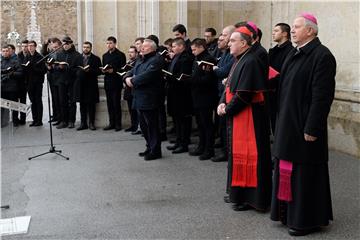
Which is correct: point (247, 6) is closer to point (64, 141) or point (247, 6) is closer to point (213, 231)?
point (64, 141)

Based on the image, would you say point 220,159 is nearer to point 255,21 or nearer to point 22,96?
point 255,21

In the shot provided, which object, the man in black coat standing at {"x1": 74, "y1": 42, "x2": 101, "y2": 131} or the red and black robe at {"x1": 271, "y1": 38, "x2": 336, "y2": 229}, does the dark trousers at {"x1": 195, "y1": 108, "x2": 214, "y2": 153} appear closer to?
the red and black robe at {"x1": 271, "y1": 38, "x2": 336, "y2": 229}

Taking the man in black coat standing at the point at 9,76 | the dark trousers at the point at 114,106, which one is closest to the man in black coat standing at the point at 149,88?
the dark trousers at the point at 114,106

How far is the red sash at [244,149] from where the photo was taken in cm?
489

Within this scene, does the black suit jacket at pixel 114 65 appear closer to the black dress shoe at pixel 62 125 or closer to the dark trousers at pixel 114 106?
the dark trousers at pixel 114 106

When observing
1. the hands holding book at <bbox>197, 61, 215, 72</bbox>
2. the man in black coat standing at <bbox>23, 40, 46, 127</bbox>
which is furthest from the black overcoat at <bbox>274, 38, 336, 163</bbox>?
the man in black coat standing at <bbox>23, 40, 46, 127</bbox>

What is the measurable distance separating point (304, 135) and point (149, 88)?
11.5ft

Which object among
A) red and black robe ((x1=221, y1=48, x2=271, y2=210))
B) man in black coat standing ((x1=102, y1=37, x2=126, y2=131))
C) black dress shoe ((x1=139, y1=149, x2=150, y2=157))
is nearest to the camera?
red and black robe ((x1=221, y1=48, x2=271, y2=210))

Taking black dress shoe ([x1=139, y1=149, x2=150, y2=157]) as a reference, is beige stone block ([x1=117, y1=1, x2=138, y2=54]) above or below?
above

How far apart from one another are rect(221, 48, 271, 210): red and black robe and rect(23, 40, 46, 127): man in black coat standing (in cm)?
672

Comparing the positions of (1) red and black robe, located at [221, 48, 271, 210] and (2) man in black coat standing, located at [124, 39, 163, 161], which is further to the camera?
(2) man in black coat standing, located at [124, 39, 163, 161]

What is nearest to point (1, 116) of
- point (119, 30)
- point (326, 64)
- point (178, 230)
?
point (178, 230)

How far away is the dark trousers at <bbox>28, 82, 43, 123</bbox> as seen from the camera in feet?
35.4

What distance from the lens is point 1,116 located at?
5.79 meters
